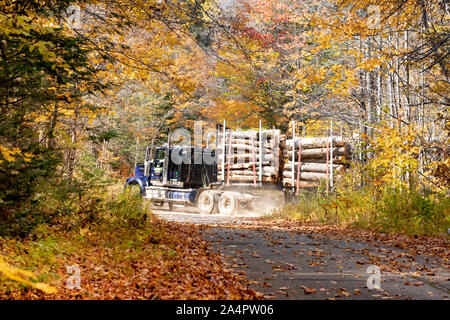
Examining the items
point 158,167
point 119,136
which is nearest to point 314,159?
point 158,167

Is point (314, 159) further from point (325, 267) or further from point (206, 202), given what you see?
point (325, 267)

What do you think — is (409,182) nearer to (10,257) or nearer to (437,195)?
(437,195)

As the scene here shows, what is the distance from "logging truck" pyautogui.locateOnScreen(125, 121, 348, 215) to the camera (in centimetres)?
1691

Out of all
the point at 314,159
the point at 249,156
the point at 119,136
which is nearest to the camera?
the point at 119,136

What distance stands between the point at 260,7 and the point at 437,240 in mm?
16065

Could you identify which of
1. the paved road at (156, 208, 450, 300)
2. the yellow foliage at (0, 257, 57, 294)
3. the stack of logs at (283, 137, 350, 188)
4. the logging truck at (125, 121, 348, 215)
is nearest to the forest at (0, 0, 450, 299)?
the yellow foliage at (0, 257, 57, 294)

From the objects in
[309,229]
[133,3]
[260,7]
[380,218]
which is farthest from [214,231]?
[260,7]

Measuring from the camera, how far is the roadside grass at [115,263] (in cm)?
455

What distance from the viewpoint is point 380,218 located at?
36.7 feet

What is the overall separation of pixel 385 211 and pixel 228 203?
26.9 feet

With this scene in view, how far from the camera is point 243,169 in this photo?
18422 mm

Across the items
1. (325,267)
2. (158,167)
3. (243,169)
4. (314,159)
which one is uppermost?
(314,159)

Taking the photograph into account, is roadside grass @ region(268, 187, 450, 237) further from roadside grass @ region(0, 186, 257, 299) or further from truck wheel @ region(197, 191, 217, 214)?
roadside grass @ region(0, 186, 257, 299)

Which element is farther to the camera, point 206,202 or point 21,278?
point 206,202
